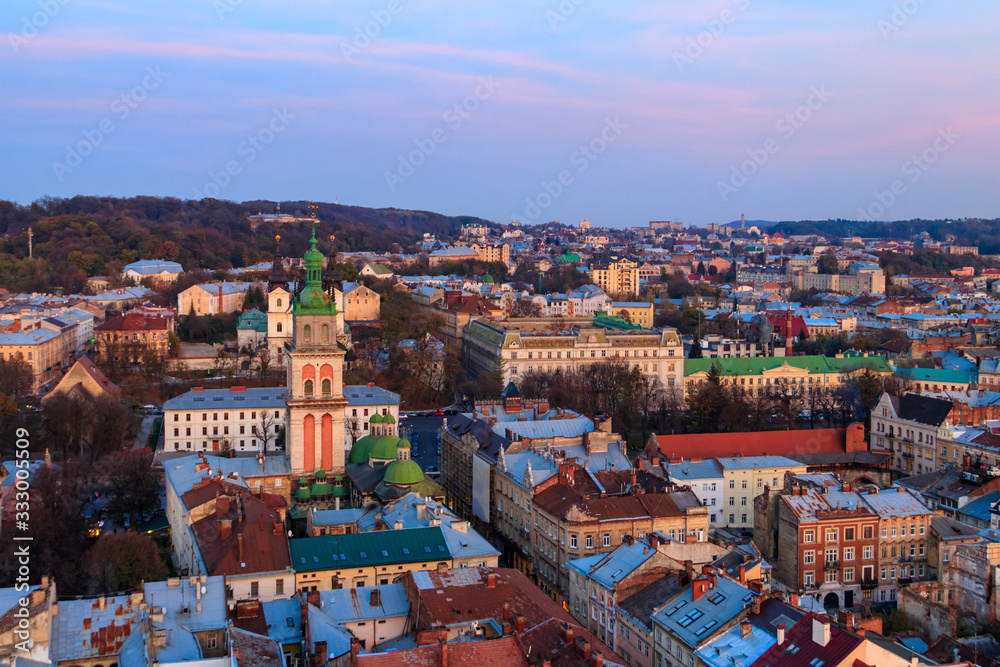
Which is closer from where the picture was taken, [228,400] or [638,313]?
[228,400]

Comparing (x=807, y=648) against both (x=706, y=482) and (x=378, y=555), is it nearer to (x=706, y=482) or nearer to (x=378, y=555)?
(x=378, y=555)

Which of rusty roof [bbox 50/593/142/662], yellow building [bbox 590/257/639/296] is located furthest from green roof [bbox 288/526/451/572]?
yellow building [bbox 590/257/639/296]

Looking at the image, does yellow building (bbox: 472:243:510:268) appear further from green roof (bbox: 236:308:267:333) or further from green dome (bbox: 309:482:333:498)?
green dome (bbox: 309:482:333:498)

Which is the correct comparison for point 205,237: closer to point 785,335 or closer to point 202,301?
point 202,301

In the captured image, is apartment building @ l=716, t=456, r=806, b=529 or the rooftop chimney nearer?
the rooftop chimney

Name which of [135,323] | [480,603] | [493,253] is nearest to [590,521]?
[480,603]

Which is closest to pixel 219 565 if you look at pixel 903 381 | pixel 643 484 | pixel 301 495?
pixel 301 495

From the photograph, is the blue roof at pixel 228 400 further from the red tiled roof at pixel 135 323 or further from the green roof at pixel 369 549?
the green roof at pixel 369 549
